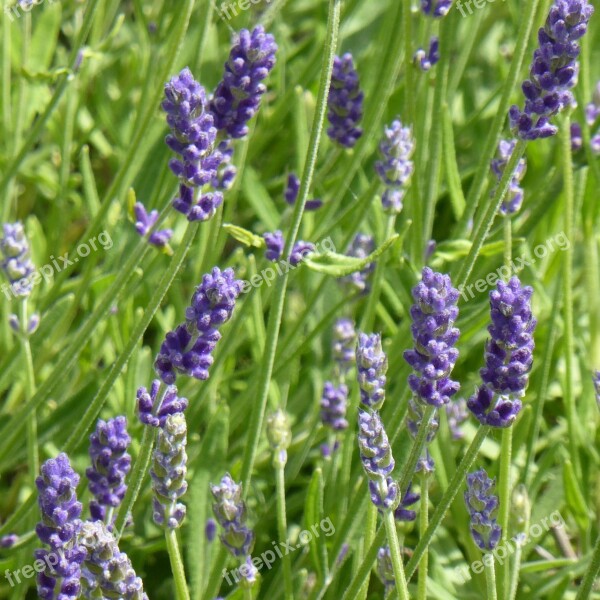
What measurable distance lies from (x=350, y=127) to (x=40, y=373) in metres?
0.93

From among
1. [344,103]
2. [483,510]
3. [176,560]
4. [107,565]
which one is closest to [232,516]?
[176,560]

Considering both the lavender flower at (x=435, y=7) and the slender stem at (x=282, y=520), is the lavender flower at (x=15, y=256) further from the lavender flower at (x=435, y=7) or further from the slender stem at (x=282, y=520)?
the lavender flower at (x=435, y=7)

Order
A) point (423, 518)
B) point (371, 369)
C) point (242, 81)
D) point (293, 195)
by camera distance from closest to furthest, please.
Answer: point (371, 369) → point (423, 518) → point (242, 81) → point (293, 195)

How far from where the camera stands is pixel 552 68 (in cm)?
138

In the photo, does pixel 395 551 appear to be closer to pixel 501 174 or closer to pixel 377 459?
pixel 377 459

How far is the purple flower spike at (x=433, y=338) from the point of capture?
120 cm

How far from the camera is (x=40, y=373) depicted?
7.59 ft

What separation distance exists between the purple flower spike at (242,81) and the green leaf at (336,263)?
222mm

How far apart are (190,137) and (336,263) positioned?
35cm

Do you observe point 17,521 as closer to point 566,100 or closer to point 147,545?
point 147,545

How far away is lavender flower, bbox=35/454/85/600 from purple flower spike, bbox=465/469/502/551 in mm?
500

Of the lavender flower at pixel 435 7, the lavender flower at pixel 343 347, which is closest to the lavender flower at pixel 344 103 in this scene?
the lavender flower at pixel 435 7

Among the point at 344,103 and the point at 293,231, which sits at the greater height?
the point at 344,103

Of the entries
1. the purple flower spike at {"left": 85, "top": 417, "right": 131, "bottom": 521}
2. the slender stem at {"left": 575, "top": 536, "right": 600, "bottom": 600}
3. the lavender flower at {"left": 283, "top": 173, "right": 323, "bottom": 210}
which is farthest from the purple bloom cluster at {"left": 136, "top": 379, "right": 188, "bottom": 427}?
the lavender flower at {"left": 283, "top": 173, "right": 323, "bottom": 210}
